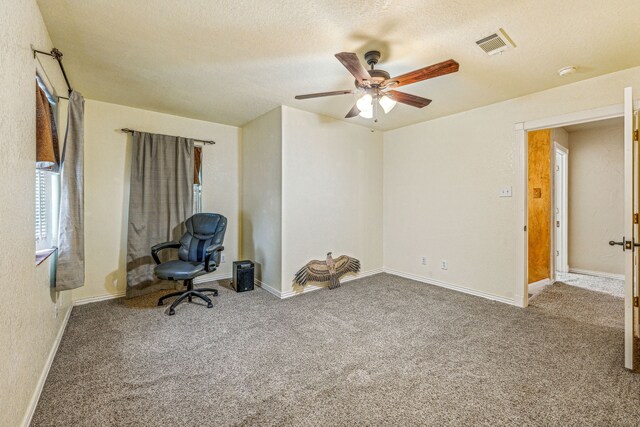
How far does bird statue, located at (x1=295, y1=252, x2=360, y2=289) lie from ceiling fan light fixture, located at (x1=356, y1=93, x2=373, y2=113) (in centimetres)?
209

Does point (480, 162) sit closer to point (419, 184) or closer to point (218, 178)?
point (419, 184)

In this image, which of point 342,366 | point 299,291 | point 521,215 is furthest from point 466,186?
point 342,366

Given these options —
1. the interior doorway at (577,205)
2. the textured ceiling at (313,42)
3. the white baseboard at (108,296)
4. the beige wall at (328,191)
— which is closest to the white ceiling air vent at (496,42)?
the textured ceiling at (313,42)

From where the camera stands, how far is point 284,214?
3.58 m

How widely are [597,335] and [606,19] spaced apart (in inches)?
98.6

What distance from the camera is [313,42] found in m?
2.13

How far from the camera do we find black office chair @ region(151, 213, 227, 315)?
310 centimetres

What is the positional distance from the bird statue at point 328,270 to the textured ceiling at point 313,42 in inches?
84.3

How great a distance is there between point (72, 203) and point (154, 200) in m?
1.21

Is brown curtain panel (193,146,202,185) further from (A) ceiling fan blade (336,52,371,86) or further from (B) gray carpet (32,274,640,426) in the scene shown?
(A) ceiling fan blade (336,52,371,86)

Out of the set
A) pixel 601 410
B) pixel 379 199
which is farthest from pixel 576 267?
pixel 601 410

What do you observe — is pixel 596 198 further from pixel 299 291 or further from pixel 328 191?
pixel 299 291

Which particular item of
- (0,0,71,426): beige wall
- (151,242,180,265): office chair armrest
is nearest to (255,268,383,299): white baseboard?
(151,242,180,265): office chair armrest

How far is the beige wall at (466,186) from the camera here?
10.0 ft
